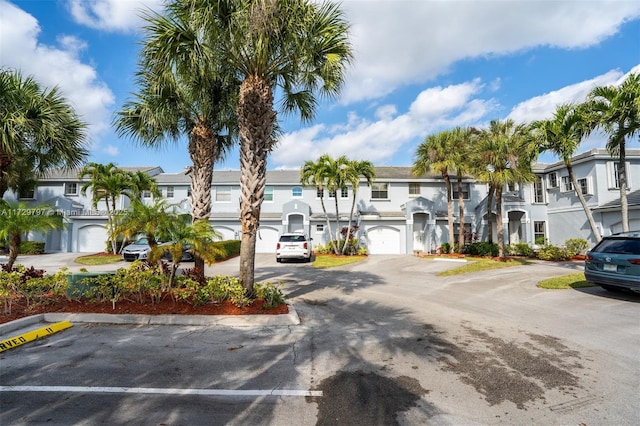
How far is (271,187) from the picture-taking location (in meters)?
26.5

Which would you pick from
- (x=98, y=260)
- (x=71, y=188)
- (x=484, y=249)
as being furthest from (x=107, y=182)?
(x=484, y=249)

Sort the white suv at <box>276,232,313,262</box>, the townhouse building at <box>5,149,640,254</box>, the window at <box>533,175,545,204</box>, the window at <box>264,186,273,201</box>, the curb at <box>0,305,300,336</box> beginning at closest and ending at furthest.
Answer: the curb at <box>0,305,300,336</box>
the white suv at <box>276,232,313,262</box>
the townhouse building at <box>5,149,640,254</box>
the window at <box>533,175,545,204</box>
the window at <box>264,186,273,201</box>

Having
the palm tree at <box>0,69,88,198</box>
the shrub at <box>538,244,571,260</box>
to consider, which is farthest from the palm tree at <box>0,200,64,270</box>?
the shrub at <box>538,244,571,260</box>

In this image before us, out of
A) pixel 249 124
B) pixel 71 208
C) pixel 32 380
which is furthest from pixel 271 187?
pixel 32 380

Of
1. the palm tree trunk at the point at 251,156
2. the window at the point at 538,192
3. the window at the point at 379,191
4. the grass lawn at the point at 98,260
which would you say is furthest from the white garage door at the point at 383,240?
the palm tree trunk at the point at 251,156

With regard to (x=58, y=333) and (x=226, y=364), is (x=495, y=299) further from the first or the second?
(x=58, y=333)

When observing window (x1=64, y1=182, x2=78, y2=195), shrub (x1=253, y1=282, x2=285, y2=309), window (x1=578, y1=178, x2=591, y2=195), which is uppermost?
window (x1=64, y1=182, x2=78, y2=195)

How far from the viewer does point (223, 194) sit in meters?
26.7

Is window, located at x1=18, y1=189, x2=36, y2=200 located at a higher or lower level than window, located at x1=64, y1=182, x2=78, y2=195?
lower

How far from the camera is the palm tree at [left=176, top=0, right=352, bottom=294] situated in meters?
6.89

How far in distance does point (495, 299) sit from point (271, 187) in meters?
20.0

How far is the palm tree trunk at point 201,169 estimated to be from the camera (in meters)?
8.94

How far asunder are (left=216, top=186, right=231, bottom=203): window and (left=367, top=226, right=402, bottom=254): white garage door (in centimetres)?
1179

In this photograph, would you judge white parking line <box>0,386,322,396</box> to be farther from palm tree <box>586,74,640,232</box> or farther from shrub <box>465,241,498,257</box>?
shrub <box>465,241,498,257</box>
